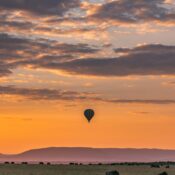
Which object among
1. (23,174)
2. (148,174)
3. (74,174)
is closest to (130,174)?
(148,174)

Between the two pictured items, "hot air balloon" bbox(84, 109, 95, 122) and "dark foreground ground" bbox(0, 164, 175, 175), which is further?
"hot air balloon" bbox(84, 109, 95, 122)

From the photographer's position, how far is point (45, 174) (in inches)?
3455

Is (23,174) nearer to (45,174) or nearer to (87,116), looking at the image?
(45,174)

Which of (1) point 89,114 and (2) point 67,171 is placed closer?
(2) point 67,171

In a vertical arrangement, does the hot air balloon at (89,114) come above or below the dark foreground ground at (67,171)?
above

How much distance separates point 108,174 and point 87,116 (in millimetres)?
41412

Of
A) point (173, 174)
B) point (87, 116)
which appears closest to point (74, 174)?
point (173, 174)

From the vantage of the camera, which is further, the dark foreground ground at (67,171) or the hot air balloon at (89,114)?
the hot air balloon at (89,114)

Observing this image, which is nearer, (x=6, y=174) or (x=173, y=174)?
(x=6, y=174)

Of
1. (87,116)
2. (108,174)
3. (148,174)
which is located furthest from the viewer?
(87,116)

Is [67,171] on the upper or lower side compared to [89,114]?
lower

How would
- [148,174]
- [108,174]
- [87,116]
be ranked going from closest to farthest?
1. [108,174]
2. [148,174]
3. [87,116]

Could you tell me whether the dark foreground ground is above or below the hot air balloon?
below

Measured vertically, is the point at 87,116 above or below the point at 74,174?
above
